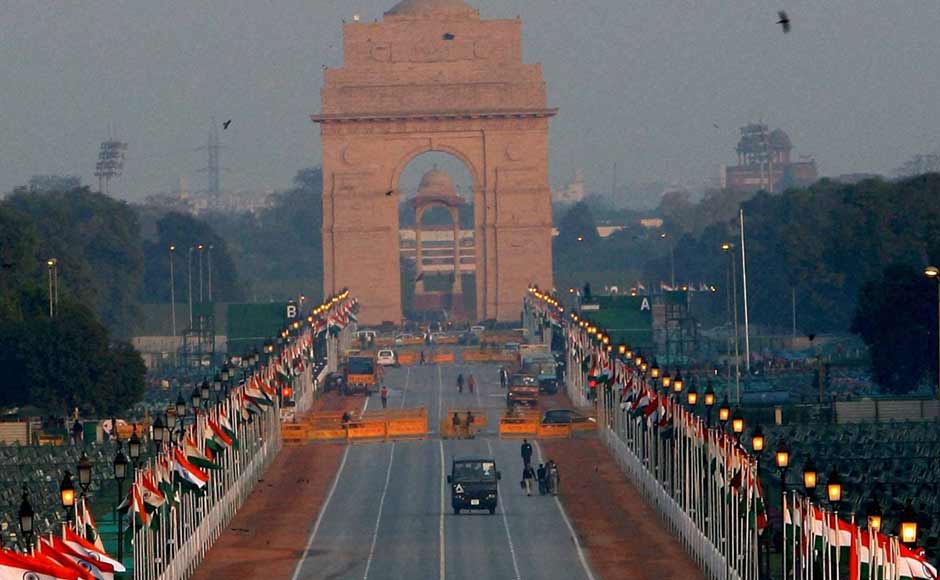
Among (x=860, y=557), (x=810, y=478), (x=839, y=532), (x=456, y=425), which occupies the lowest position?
(x=860, y=557)

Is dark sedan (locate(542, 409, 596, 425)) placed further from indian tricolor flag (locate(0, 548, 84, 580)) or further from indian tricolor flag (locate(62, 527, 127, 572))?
indian tricolor flag (locate(0, 548, 84, 580))

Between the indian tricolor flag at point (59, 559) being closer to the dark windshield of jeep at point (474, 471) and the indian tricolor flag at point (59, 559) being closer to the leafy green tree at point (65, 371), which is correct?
the dark windshield of jeep at point (474, 471)

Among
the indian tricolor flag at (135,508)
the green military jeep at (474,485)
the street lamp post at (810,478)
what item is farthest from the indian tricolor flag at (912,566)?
the green military jeep at (474,485)

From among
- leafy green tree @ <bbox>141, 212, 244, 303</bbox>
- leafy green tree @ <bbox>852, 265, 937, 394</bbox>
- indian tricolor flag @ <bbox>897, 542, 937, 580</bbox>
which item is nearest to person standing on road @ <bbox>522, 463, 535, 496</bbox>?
leafy green tree @ <bbox>852, 265, 937, 394</bbox>

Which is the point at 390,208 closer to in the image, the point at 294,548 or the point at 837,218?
the point at 837,218

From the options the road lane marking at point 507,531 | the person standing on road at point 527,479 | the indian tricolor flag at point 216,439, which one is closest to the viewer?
the road lane marking at point 507,531

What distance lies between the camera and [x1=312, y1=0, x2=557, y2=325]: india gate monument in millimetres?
127188

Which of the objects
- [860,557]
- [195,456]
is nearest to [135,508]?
[195,456]

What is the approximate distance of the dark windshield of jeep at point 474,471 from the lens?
54.5 metres

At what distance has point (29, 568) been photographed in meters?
28.8

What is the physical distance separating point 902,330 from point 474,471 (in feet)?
91.0

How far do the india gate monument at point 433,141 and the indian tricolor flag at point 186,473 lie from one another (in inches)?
3215

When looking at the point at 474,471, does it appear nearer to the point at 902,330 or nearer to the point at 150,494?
the point at 150,494

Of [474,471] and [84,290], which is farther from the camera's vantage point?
[84,290]
